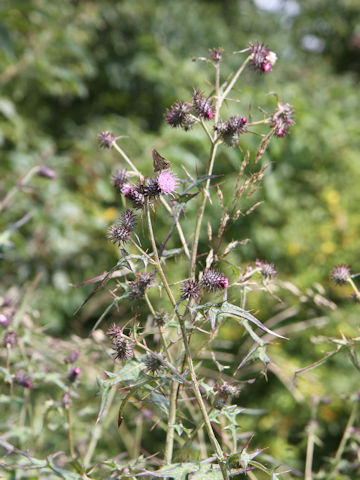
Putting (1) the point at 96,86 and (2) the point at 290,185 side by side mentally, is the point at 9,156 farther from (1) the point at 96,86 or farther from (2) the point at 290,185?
(1) the point at 96,86

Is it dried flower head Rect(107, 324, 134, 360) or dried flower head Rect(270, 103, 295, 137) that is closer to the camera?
dried flower head Rect(107, 324, 134, 360)

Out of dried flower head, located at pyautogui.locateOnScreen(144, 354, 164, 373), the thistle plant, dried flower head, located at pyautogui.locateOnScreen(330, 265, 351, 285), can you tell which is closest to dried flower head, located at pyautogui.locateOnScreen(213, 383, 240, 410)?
the thistle plant

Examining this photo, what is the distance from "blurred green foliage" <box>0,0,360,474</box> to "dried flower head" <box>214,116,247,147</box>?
1000 millimetres

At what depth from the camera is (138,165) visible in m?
2.64

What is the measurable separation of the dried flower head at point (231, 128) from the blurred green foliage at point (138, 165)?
1000mm

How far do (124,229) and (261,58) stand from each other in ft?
1.43

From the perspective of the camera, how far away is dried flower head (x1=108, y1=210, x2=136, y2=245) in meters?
0.67

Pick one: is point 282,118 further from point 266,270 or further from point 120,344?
point 120,344

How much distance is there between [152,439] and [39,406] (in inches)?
36.6

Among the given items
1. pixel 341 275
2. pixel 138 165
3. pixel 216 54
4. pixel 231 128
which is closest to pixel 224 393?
pixel 341 275

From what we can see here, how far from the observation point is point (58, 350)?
1.33 m

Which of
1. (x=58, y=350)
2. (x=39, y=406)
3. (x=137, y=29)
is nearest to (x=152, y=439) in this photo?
(x=39, y=406)

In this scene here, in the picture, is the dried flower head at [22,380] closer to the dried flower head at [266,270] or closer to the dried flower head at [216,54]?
the dried flower head at [266,270]

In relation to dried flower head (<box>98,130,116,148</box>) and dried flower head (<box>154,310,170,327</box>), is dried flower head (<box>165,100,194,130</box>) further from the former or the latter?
dried flower head (<box>154,310,170,327</box>)
